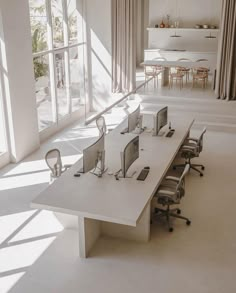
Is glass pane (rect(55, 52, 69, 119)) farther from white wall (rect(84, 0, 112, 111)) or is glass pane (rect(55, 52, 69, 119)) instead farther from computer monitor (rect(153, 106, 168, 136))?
computer monitor (rect(153, 106, 168, 136))

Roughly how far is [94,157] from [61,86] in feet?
18.4

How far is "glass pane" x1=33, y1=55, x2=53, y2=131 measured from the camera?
9.62 metres

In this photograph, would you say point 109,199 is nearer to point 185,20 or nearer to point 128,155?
point 128,155

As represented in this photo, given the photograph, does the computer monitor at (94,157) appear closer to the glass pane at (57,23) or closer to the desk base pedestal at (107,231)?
the desk base pedestal at (107,231)

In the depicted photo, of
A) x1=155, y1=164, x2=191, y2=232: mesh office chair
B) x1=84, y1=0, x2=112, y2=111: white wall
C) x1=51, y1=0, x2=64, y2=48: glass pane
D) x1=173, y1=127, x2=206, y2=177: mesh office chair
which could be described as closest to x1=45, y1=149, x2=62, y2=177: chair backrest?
x1=155, y1=164, x2=191, y2=232: mesh office chair

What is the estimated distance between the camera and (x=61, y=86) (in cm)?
1074

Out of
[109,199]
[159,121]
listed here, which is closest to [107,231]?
[109,199]

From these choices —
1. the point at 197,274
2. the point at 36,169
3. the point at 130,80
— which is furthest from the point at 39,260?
the point at 130,80

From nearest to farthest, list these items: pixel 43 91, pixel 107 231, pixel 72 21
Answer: pixel 107 231 < pixel 43 91 < pixel 72 21

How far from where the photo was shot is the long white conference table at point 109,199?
486 centimetres

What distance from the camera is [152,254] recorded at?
5.37 metres

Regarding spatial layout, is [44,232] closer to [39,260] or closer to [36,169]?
[39,260]

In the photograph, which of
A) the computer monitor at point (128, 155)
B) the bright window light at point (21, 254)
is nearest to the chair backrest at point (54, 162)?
the bright window light at point (21, 254)

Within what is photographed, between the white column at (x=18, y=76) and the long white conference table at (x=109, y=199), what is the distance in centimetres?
268
